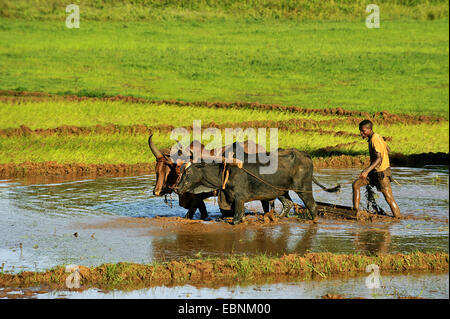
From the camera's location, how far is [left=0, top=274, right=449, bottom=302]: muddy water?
23.7ft

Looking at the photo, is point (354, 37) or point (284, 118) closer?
point (284, 118)

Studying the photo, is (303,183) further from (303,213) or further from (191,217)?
(191,217)

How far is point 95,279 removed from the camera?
7.70 meters

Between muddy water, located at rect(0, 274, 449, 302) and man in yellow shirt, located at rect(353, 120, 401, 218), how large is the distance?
294 cm

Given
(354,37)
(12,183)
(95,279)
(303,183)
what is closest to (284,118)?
(12,183)

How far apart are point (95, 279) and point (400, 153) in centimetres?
1009

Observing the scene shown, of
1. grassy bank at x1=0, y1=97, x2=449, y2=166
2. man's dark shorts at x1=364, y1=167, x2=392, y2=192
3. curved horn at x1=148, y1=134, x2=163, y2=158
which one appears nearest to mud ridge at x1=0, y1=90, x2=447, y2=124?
grassy bank at x1=0, y1=97, x2=449, y2=166

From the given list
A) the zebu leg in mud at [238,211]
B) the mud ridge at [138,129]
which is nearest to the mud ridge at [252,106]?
the mud ridge at [138,129]

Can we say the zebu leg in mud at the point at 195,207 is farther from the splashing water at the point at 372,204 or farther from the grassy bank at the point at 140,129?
the grassy bank at the point at 140,129

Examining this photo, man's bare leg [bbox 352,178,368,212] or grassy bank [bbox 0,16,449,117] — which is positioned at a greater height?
grassy bank [bbox 0,16,449,117]

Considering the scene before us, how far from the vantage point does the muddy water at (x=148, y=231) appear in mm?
8953

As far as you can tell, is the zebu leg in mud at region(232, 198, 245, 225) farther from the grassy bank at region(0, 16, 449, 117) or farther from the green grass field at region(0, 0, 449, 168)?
the grassy bank at region(0, 16, 449, 117)

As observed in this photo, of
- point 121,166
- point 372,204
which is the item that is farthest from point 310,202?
point 121,166

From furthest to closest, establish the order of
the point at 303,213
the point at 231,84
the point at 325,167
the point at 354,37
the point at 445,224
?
the point at 354,37 < the point at 231,84 < the point at 325,167 < the point at 303,213 < the point at 445,224
